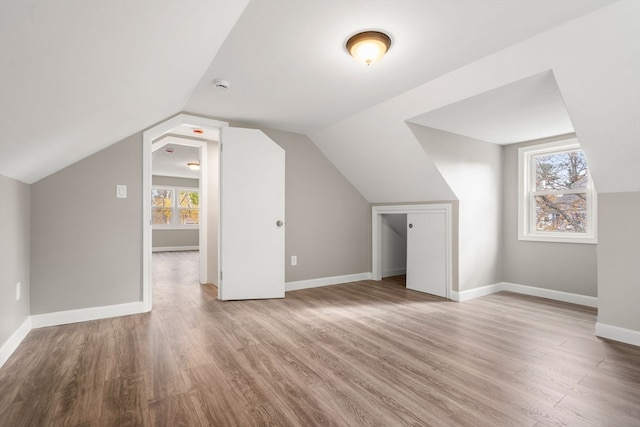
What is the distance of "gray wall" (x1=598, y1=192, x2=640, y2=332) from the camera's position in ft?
7.88

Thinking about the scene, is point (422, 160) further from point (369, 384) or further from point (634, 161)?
point (369, 384)

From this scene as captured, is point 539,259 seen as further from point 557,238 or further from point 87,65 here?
point 87,65

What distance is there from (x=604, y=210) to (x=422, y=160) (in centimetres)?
161

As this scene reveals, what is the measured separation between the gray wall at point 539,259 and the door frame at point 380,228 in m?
1.08

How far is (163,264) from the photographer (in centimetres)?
657

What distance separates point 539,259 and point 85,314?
16.6ft

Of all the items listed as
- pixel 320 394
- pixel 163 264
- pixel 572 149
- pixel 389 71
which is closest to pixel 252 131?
pixel 389 71

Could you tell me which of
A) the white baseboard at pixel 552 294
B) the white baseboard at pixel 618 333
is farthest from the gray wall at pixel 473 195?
the white baseboard at pixel 618 333

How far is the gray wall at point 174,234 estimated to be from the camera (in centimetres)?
921

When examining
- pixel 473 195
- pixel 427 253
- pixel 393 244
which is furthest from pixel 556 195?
pixel 393 244

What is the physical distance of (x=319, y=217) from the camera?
14.5 ft

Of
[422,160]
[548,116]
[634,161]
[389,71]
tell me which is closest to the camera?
[634,161]

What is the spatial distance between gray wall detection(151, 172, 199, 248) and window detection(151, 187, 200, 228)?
0.16m

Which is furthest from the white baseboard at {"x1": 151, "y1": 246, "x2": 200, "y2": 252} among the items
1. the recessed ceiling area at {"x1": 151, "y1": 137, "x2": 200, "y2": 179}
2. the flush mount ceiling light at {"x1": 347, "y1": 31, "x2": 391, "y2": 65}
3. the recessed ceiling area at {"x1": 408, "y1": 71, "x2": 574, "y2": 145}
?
the flush mount ceiling light at {"x1": 347, "y1": 31, "x2": 391, "y2": 65}
